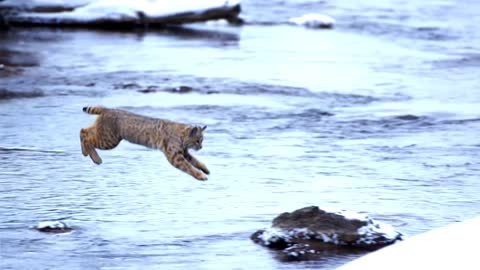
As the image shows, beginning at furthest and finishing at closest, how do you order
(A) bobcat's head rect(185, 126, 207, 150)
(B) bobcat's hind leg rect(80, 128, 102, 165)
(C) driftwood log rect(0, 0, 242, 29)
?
(C) driftwood log rect(0, 0, 242, 29), (B) bobcat's hind leg rect(80, 128, 102, 165), (A) bobcat's head rect(185, 126, 207, 150)

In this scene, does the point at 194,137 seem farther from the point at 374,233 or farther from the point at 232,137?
the point at 232,137

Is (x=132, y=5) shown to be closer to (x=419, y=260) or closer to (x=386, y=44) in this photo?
(x=386, y=44)

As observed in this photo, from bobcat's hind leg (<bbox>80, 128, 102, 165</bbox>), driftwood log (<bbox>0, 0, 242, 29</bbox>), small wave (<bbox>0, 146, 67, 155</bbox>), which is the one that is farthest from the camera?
driftwood log (<bbox>0, 0, 242, 29</bbox>)

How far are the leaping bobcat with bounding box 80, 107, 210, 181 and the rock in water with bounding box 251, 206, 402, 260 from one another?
64 centimetres

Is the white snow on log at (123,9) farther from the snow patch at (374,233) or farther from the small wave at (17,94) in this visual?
the snow patch at (374,233)

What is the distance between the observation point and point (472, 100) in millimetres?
16688

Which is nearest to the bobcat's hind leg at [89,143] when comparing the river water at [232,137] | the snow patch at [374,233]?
the river water at [232,137]

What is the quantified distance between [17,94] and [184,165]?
749 centimetres

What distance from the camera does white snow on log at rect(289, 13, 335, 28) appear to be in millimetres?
25797

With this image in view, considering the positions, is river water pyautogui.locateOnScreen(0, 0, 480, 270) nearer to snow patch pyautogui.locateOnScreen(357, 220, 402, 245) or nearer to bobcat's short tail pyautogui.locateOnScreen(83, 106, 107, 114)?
snow patch pyautogui.locateOnScreen(357, 220, 402, 245)

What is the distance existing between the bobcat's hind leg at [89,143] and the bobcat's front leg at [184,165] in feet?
2.72

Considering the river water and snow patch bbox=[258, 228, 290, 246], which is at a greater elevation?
snow patch bbox=[258, 228, 290, 246]

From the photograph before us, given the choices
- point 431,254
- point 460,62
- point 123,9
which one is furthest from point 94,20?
point 431,254

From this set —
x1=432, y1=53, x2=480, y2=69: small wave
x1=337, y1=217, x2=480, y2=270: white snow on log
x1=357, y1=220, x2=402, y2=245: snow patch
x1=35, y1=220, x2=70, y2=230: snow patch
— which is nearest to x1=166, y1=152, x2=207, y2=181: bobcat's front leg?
x1=35, y1=220, x2=70, y2=230: snow patch
